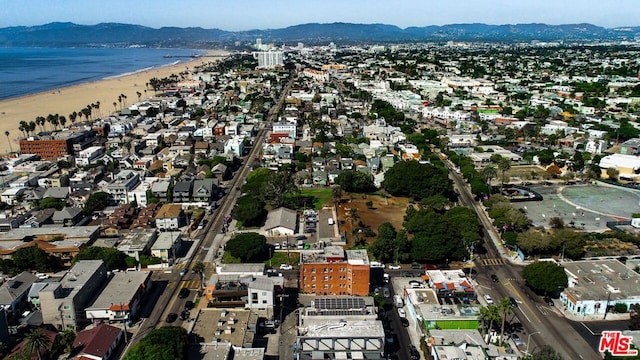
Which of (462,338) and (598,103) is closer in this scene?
(462,338)

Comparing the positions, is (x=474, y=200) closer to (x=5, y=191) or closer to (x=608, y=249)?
(x=608, y=249)

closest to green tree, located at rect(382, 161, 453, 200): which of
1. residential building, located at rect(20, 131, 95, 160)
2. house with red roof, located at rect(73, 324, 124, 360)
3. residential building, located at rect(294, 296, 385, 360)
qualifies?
residential building, located at rect(294, 296, 385, 360)

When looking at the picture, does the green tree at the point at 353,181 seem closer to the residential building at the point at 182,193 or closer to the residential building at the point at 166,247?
the residential building at the point at 182,193

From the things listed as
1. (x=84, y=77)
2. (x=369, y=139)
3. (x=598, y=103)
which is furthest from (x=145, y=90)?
(x=598, y=103)

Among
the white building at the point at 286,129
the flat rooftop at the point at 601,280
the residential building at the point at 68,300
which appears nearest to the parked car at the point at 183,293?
the residential building at the point at 68,300

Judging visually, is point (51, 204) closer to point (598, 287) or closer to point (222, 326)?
point (222, 326)

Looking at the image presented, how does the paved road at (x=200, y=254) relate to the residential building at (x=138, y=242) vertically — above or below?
below
